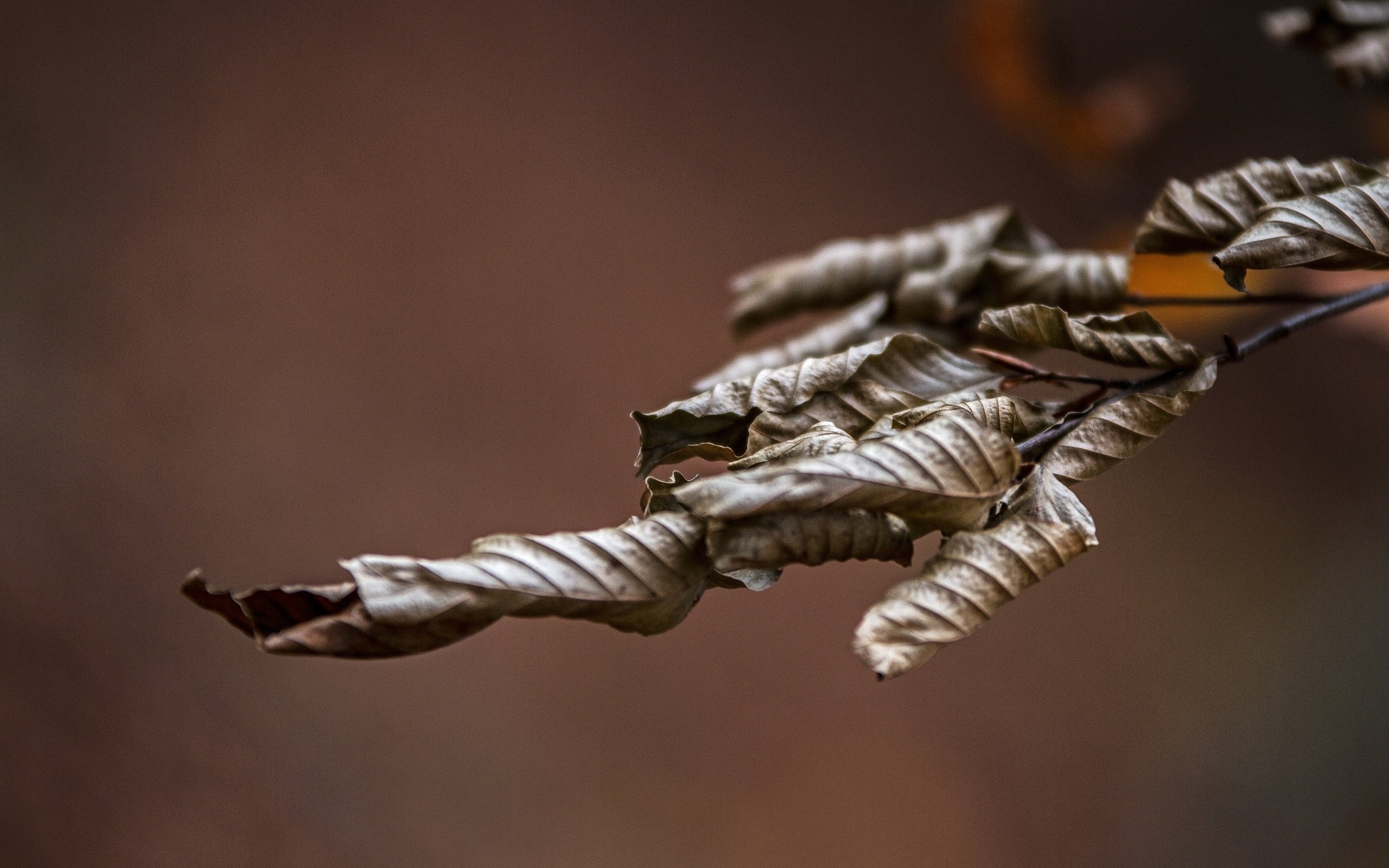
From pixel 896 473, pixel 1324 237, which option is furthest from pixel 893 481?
pixel 1324 237

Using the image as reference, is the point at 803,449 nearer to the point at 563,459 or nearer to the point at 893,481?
the point at 893,481

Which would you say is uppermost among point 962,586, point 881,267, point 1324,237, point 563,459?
point 563,459

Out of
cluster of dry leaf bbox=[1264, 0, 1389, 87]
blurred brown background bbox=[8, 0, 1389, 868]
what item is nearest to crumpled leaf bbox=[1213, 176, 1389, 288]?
cluster of dry leaf bbox=[1264, 0, 1389, 87]

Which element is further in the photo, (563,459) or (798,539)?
(563,459)

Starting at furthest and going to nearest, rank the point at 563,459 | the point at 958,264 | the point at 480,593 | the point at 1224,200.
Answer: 1. the point at 563,459
2. the point at 958,264
3. the point at 1224,200
4. the point at 480,593

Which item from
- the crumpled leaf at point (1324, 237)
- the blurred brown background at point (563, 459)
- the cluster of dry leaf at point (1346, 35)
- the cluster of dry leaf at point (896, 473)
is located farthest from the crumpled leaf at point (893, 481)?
the blurred brown background at point (563, 459)

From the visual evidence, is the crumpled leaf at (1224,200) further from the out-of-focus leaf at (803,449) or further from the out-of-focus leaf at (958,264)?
the out-of-focus leaf at (803,449)

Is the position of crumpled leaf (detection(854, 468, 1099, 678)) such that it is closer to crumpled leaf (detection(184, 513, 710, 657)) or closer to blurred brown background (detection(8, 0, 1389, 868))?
crumpled leaf (detection(184, 513, 710, 657))
